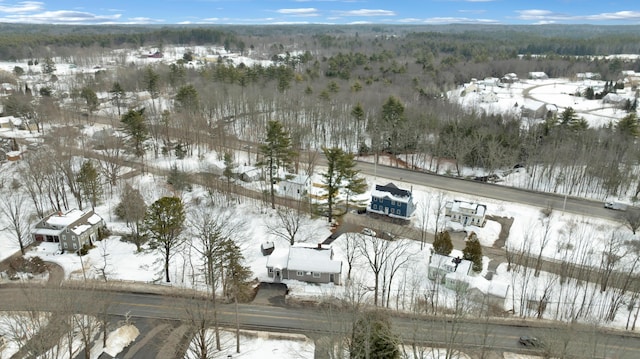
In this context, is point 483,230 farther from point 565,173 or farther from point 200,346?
point 200,346

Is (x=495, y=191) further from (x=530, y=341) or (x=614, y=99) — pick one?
(x=614, y=99)

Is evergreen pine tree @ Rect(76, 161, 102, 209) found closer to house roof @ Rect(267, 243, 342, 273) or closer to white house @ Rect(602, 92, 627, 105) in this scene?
house roof @ Rect(267, 243, 342, 273)

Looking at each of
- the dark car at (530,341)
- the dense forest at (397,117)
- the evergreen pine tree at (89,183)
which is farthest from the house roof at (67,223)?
the dark car at (530,341)

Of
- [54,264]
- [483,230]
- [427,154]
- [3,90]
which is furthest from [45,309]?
[3,90]

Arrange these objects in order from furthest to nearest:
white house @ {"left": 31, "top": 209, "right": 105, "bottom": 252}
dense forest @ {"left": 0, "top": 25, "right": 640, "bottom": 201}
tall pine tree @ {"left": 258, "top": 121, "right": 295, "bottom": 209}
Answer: dense forest @ {"left": 0, "top": 25, "right": 640, "bottom": 201}
tall pine tree @ {"left": 258, "top": 121, "right": 295, "bottom": 209}
white house @ {"left": 31, "top": 209, "right": 105, "bottom": 252}

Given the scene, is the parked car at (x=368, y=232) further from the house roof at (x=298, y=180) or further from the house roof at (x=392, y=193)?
the house roof at (x=298, y=180)

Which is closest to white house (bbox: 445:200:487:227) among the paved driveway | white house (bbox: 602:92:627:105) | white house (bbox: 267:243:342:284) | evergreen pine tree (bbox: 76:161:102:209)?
white house (bbox: 267:243:342:284)
